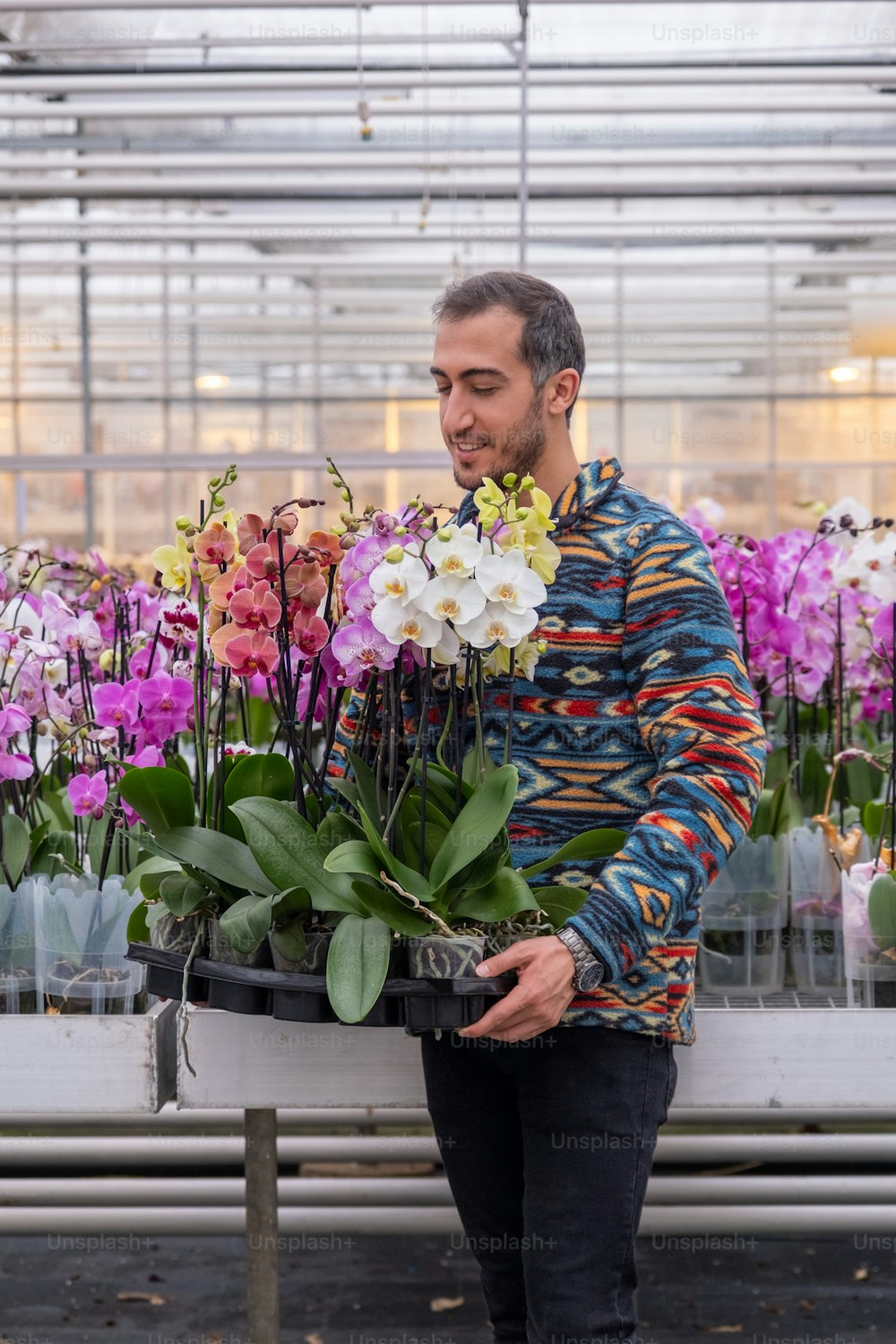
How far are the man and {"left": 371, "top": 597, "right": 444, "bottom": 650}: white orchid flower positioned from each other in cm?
18

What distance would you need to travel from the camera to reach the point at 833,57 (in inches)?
264

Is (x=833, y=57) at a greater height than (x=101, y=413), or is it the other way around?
(x=833, y=57)

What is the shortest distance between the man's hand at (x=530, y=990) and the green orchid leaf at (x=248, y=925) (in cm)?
22

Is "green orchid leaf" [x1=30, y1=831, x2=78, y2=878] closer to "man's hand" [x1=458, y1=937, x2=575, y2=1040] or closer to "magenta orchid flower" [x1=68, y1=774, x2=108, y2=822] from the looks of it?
"magenta orchid flower" [x1=68, y1=774, x2=108, y2=822]

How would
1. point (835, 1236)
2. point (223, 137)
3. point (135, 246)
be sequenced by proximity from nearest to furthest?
point (835, 1236)
point (223, 137)
point (135, 246)

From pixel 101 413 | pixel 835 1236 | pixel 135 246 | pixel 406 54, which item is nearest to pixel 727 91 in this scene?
pixel 406 54

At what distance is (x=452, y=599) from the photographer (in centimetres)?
123

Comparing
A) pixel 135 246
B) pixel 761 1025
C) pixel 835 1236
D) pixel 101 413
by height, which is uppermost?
pixel 135 246

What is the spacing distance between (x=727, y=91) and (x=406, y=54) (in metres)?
1.84

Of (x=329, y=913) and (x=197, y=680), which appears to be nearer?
(x=329, y=913)

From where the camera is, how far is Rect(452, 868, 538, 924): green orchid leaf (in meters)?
1.26

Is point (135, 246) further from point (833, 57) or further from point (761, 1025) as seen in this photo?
point (761, 1025)

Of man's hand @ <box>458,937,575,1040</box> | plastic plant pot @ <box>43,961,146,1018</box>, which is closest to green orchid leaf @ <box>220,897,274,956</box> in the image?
man's hand @ <box>458,937,575,1040</box>

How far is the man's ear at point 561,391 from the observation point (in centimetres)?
141
